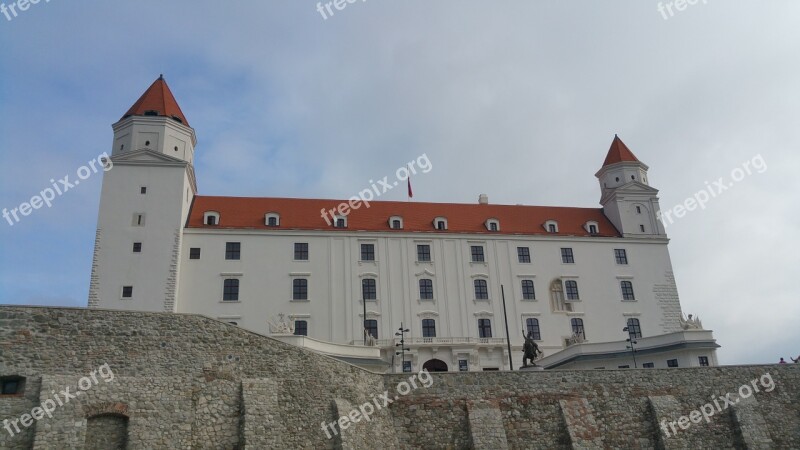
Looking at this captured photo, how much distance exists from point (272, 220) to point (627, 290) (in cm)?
2175

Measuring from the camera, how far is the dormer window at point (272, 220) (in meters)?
38.8

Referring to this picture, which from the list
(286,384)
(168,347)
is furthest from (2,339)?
(286,384)

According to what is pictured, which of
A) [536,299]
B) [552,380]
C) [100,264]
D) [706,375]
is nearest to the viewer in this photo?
[552,380]

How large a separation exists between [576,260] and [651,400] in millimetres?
17644

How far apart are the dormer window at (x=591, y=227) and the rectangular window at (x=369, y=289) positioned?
14.7 meters

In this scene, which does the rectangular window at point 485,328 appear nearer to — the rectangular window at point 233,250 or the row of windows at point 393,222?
the row of windows at point 393,222

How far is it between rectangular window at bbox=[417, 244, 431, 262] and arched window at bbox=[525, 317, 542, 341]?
6788 millimetres

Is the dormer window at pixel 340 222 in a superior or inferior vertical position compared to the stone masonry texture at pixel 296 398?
superior

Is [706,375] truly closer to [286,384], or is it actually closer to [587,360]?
[587,360]

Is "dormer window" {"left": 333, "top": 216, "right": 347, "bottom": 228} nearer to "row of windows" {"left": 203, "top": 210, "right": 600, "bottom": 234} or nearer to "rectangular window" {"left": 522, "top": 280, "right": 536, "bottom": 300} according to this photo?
"row of windows" {"left": 203, "top": 210, "right": 600, "bottom": 234}

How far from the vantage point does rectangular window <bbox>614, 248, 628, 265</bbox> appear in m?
41.7

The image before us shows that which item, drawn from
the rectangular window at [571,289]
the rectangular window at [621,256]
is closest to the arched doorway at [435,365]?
the rectangular window at [571,289]

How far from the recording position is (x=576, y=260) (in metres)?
41.1

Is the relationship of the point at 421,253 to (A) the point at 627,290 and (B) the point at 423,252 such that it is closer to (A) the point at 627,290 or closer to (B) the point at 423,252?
(B) the point at 423,252
